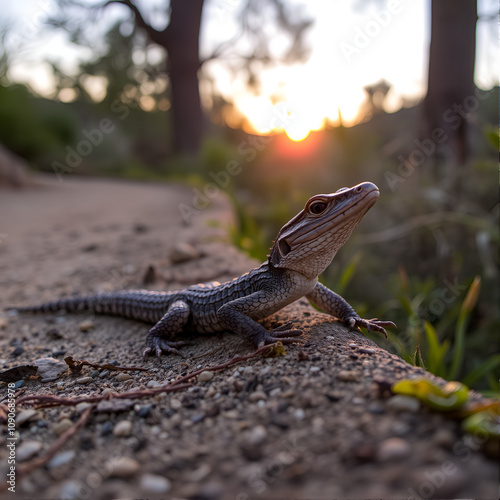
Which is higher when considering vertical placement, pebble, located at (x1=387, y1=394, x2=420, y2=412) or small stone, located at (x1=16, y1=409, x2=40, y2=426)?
pebble, located at (x1=387, y1=394, x2=420, y2=412)

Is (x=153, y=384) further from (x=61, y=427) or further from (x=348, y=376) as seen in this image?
(x=348, y=376)

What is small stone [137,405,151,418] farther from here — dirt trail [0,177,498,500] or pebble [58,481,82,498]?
pebble [58,481,82,498]

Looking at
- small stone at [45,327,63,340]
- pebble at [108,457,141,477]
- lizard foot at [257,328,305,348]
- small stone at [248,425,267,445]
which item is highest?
lizard foot at [257,328,305,348]

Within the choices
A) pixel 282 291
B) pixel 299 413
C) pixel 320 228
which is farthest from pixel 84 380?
pixel 320 228

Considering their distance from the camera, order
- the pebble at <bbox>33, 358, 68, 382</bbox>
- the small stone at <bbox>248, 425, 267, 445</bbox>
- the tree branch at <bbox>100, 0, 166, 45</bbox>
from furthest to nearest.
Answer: the tree branch at <bbox>100, 0, 166, 45</bbox> < the pebble at <bbox>33, 358, 68, 382</bbox> < the small stone at <bbox>248, 425, 267, 445</bbox>

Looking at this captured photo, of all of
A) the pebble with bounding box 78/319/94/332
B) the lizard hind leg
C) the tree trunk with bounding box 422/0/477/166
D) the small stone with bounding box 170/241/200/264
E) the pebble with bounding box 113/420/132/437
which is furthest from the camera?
the tree trunk with bounding box 422/0/477/166

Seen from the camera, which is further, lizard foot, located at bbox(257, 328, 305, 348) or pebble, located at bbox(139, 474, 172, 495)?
lizard foot, located at bbox(257, 328, 305, 348)

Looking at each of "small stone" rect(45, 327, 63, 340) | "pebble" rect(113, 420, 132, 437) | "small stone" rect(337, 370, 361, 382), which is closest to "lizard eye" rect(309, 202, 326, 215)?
"small stone" rect(337, 370, 361, 382)
